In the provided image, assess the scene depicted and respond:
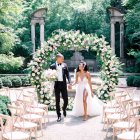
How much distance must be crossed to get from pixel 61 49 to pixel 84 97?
12.1 ft

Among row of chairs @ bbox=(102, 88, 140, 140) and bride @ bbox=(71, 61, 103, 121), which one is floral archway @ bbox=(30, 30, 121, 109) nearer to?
bride @ bbox=(71, 61, 103, 121)

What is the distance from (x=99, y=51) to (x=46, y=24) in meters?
20.5

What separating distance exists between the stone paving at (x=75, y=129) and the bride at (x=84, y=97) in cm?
30

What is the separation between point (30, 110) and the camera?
40.1ft

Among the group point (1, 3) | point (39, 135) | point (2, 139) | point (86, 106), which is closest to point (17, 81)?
point (1, 3)

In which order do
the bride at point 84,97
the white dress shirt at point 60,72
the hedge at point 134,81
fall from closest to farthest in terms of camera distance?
the white dress shirt at point 60,72, the bride at point 84,97, the hedge at point 134,81

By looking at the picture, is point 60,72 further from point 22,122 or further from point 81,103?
point 22,122

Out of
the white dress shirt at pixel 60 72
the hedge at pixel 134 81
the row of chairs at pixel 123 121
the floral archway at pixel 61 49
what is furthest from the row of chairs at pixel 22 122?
the hedge at pixel 134 81

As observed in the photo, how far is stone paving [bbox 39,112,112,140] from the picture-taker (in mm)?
11231

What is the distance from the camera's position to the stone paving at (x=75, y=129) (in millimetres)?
11231

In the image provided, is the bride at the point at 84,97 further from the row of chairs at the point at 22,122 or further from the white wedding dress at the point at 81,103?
the row of chairs at the point at 22,122

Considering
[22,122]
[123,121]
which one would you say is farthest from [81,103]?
[22,122]

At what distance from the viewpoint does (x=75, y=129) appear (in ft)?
40.2

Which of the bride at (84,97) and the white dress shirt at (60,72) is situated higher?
the white dress shirt at (60,72)
